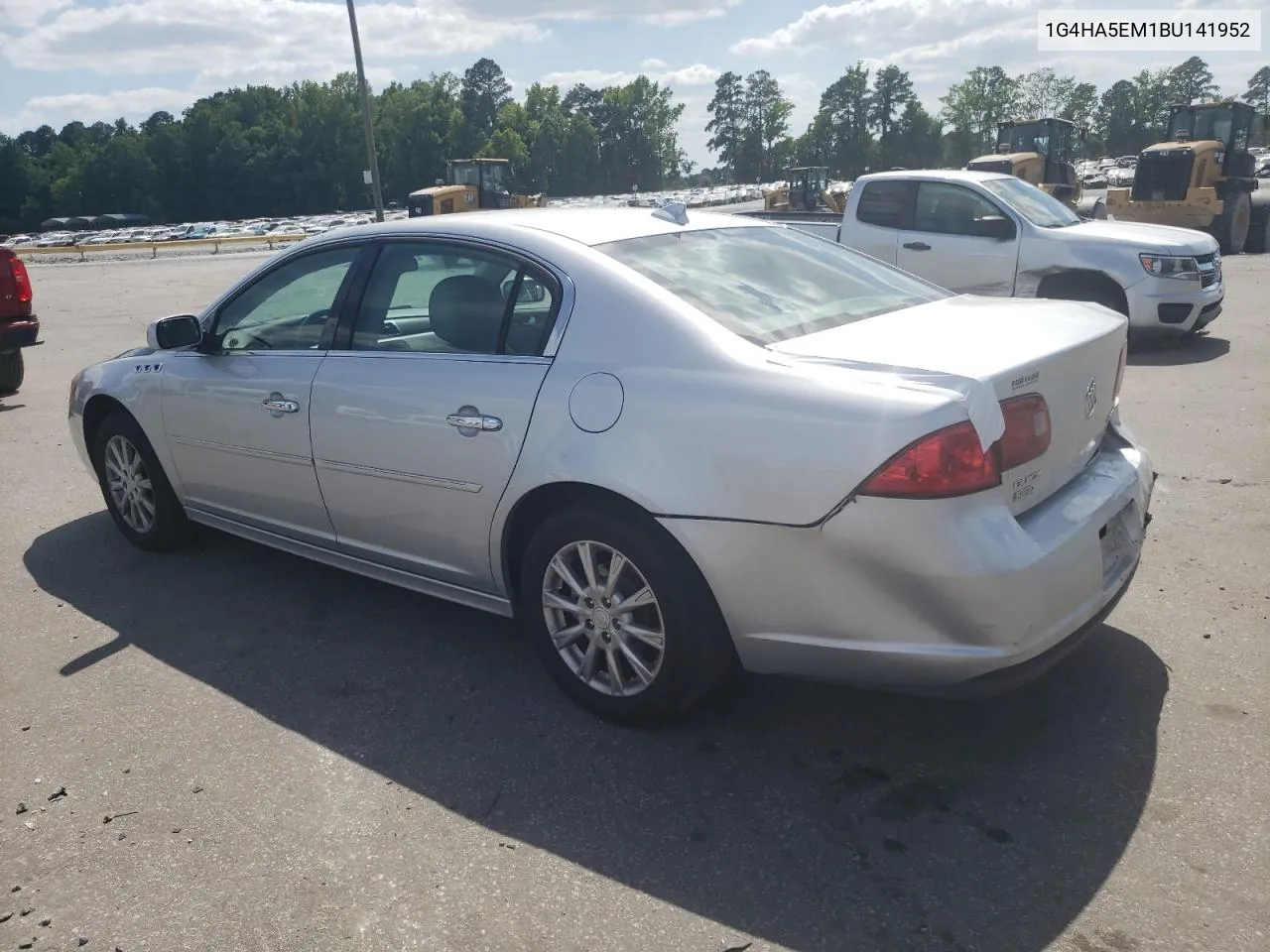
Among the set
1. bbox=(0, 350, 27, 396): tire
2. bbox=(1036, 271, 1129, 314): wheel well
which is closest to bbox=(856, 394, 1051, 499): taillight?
bbox=(1036, 271, 1129, 314): wheel well

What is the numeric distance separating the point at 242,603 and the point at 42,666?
82 centimetres

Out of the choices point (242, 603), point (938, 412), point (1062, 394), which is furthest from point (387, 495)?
point (1062, 394)

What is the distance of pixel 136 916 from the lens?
8.89 feet

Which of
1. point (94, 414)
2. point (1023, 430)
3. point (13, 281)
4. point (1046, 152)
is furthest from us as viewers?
point (1046, 152)

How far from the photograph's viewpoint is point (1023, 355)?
3.09 meters

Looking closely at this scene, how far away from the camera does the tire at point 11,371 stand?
9688 millimetres

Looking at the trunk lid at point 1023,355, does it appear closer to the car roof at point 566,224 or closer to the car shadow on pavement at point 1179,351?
the car roof at point 566,224

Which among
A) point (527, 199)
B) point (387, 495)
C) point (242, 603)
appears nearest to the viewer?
point (387, 495)

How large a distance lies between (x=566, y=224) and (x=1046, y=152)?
2467 cm

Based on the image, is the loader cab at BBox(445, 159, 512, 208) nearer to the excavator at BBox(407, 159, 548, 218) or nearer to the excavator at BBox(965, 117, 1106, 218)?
the excavator at BBox(407, 159, 548, 218)

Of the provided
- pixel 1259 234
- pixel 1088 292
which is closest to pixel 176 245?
pixel 1259 234

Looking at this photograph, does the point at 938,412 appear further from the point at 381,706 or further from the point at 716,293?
the point at 381,706

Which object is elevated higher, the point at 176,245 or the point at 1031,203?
the point at 1031,203

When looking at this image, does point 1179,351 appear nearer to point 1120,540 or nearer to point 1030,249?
point 1030,249
